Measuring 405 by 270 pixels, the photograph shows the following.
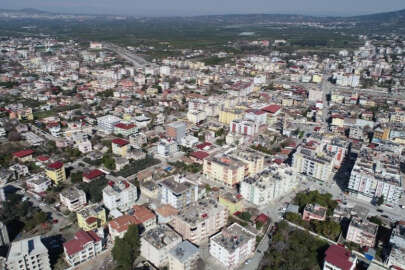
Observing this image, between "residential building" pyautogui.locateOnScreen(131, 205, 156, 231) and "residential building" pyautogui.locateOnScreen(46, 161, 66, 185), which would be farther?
"residential building" pyautogui.locateOnScreen(46, 161, 66, 185)

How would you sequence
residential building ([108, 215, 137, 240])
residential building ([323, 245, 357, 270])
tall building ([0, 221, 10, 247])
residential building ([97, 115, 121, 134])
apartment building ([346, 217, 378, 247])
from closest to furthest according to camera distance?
residential building ([323, 245, 357, 270])
tall building ([0, 221, 10, 247])
residential building ([108, 215, 137, 240])
apartment building ([346, 217, 378, 247])
residential building ([97, 115, 121, 134])

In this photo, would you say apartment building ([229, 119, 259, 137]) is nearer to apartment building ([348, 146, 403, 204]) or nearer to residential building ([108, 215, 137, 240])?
apartment building ([348, 146, 403, 204])

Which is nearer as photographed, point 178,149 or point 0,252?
point 0,252

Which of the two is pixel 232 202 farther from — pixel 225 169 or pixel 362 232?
pixel 362 232

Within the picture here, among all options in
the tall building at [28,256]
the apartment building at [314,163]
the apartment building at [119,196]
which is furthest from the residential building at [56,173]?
the apartment building at [314,163]

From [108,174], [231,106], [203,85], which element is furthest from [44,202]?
[203,85]

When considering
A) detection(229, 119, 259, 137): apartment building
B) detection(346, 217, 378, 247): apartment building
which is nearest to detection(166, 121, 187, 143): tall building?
detection(229, 119, 259, 137): apartment building

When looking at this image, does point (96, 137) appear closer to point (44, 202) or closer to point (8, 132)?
point (8, 132)
